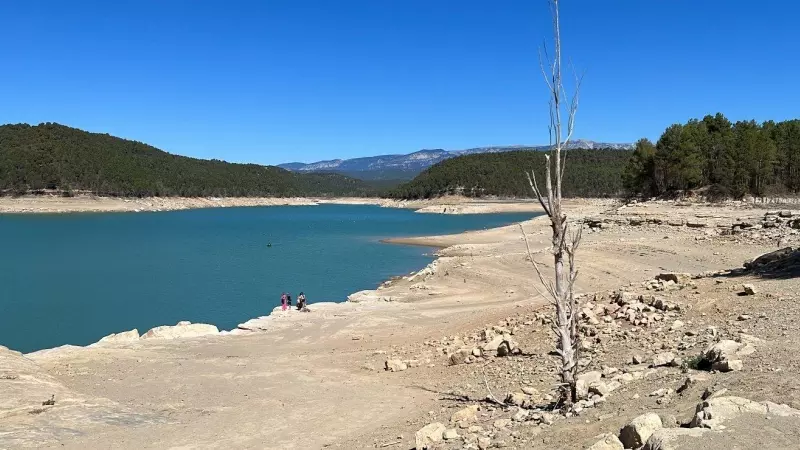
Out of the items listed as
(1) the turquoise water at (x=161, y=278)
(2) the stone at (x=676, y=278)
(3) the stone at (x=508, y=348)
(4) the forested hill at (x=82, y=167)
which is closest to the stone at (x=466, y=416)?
(3) the stone at (x=508, y=348)

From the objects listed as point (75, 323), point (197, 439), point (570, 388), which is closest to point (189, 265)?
point (75, 323)

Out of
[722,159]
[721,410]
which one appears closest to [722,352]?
[721,410]

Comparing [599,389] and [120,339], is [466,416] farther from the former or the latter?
[120,339]

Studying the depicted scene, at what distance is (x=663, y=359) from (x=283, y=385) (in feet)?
24.9

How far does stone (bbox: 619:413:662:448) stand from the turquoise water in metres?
20.5

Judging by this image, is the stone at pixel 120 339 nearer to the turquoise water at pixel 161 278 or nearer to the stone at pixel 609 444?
the turquoise water at pixel 161 278

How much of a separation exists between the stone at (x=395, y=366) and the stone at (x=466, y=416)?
445 cm

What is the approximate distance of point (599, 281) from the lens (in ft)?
78.5

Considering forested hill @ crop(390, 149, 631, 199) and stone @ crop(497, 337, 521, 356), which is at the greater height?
forested hill @ crop(390, 149, 631, 199)

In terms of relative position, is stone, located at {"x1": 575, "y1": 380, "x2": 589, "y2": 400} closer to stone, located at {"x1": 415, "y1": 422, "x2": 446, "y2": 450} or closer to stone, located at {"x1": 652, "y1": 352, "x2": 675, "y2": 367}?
stone, located at {"x1": 652, "y1": 352, "x2": 675, "y2": 367}

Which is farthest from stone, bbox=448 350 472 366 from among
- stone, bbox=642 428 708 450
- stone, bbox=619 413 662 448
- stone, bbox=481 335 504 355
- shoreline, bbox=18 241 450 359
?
shoreline, bbox=18 241 450 359

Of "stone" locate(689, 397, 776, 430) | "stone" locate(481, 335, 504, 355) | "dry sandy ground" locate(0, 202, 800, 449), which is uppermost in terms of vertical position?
"stone" locate(689, 397, 776, 430)

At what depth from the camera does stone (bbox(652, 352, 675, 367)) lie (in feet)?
29.3

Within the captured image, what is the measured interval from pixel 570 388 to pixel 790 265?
35.6 ft
